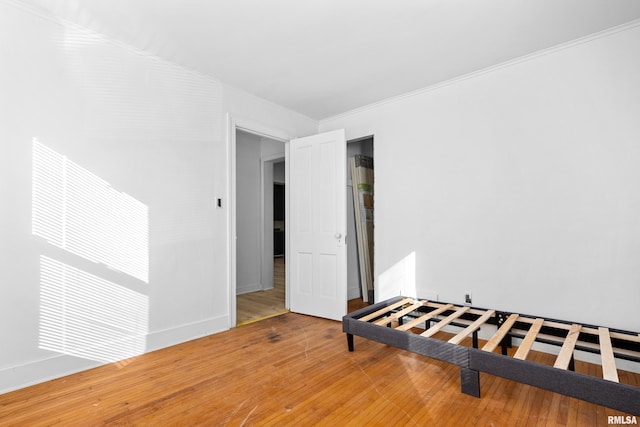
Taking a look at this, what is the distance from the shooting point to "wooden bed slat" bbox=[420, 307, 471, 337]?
224 centimetres

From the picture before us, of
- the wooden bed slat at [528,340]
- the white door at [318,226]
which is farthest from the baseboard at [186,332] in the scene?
the wooden bed slat at [528,340]

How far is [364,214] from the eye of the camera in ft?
14.4

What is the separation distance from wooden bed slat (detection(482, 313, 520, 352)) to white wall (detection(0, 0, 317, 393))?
237 cm

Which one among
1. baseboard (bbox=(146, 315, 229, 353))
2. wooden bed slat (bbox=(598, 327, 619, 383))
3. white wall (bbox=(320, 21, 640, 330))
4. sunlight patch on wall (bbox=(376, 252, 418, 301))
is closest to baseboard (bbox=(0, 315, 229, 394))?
baseboard (bbox=(146, 315, 229, 353))

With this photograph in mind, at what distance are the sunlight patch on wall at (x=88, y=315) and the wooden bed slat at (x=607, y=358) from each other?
123 inches

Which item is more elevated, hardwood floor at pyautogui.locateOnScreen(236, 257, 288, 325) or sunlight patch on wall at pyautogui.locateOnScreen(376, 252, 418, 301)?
sunlight patch on wall at pyautogui.locateOnScreen(376, 252, 418, 301)

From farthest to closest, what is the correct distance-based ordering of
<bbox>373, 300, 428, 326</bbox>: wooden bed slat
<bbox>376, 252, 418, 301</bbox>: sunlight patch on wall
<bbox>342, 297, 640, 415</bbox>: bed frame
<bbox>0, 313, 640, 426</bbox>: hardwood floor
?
<bbox>376, 252, 418, 301</bbox>: sunlight patch on wall
<bbox>373, 300, 428, 326</bbox>: wooden bed slat
<bbox>0, 313, 640, 426</bbox>: hardwood floor
<bbox>342, 297, 640, 415</bbox>: bed frame

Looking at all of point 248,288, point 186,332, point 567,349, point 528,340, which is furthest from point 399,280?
point 248,288

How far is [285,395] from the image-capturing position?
1932 mm

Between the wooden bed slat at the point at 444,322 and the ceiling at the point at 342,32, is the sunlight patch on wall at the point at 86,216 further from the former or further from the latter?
the wooden bed slat at the point at 444,322

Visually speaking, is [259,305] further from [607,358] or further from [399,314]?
[607,358]

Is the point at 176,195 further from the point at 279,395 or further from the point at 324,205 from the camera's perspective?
the point at 279,395

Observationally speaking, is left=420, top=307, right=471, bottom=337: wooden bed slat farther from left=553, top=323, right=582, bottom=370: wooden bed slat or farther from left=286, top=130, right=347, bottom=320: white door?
left=286, top=130, right=347, bottom=320: white door

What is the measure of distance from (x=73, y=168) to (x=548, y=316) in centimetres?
392
